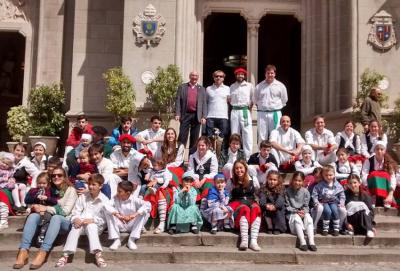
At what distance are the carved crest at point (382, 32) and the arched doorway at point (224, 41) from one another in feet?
19.9

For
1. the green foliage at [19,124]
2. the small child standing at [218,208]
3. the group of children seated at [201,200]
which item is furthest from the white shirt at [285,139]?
the green foliage at [19,124]

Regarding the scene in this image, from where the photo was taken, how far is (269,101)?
329 inches

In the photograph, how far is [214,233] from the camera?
6.15m

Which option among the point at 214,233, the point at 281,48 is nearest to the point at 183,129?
the point at 214,233

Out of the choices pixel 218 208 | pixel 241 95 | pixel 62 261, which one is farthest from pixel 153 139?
pixel 62 261

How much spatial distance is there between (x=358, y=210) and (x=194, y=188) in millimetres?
2317

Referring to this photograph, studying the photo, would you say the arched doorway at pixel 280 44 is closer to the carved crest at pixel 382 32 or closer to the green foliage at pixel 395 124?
the carved crest at pixel 382 32

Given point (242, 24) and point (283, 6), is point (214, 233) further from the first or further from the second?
point (242, 24)

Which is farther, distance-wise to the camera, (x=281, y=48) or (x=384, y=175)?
(x=281, y=48)

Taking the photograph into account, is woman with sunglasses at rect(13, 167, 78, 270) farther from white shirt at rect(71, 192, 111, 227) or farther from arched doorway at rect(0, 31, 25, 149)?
arched doorway at rect(0, 31, 25, 149)

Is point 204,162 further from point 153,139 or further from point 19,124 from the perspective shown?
point 19,124

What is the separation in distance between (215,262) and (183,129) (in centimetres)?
321

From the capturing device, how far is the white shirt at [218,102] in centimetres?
837

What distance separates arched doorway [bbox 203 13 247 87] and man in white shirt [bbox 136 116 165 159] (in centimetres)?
842
